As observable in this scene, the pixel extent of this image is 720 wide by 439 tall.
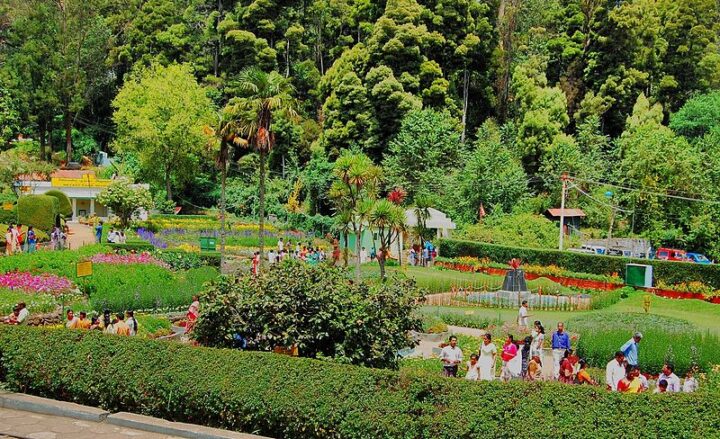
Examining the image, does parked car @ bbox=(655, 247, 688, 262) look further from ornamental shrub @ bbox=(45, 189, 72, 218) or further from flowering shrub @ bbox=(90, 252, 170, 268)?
ornamental shrub @ bbox=(45, 189, 72, 218)

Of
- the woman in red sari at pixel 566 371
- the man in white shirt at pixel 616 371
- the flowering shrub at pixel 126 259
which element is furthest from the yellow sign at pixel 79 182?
the man in white shirt at pixel 616 371

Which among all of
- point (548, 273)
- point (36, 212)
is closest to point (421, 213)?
point (548, 273)

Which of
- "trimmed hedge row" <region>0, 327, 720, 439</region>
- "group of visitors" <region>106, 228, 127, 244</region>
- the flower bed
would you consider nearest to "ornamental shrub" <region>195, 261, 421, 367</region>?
"trimmed hedge row" <region>0, 327, 720, 439</region>

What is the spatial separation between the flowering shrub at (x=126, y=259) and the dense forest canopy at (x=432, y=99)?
22516 mm

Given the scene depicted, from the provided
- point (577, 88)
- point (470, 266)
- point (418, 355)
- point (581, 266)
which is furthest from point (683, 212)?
point (418, 355)

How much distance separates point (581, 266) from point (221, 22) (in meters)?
37.4

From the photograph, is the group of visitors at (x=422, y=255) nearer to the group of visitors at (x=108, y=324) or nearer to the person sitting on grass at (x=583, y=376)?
the group of visitors at (x=108, y=324)

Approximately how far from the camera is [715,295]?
3050 centimetres

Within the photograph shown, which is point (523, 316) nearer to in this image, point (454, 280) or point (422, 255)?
point (454, 280)

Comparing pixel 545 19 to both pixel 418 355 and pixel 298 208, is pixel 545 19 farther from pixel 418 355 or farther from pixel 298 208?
pixel 418 355

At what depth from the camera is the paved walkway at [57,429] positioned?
425 inches

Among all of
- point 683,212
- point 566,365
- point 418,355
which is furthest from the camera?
point 683,212

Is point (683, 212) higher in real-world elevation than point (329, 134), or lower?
lower

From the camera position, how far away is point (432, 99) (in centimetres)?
5525
